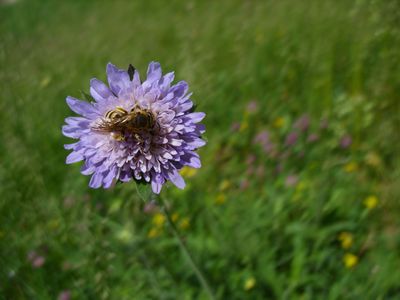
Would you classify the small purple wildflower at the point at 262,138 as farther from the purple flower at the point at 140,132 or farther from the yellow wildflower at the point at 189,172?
the purple flower at the point at 140,132

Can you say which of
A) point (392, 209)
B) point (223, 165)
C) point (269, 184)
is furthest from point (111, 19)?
point (392, 209)

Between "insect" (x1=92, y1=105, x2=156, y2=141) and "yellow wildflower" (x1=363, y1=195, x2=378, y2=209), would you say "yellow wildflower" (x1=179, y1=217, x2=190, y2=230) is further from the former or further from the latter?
"insect" (x1=92, y1=105, x2=156, y2=141)

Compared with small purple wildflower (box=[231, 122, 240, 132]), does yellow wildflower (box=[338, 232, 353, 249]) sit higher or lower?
lower

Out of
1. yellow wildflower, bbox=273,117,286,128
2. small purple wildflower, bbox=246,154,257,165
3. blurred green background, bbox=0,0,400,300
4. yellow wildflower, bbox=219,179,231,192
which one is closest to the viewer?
blurred green background, bbox=0,0,400,300

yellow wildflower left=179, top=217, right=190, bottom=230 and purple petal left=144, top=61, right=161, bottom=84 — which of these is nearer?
purple petal left=144, top=61, right=161, bottom=84

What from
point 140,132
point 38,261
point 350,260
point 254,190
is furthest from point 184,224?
point 140,132

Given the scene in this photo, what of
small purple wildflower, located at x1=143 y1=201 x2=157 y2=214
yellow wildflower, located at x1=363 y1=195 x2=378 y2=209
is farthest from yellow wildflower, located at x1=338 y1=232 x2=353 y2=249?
small purple wildflower, located at x1=143 y1=201 x2=157 y2=214

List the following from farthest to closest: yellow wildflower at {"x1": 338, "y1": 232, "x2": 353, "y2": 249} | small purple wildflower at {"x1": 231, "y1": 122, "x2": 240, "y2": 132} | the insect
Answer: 1. small purple wildflower at {"x1": 231, "y1": 122, "x2": 240, "y2": 132}
2. yellow wildflower at {"x1": 338, "y1": 232, "x2": 353, "y2": 249}
3. the insect
